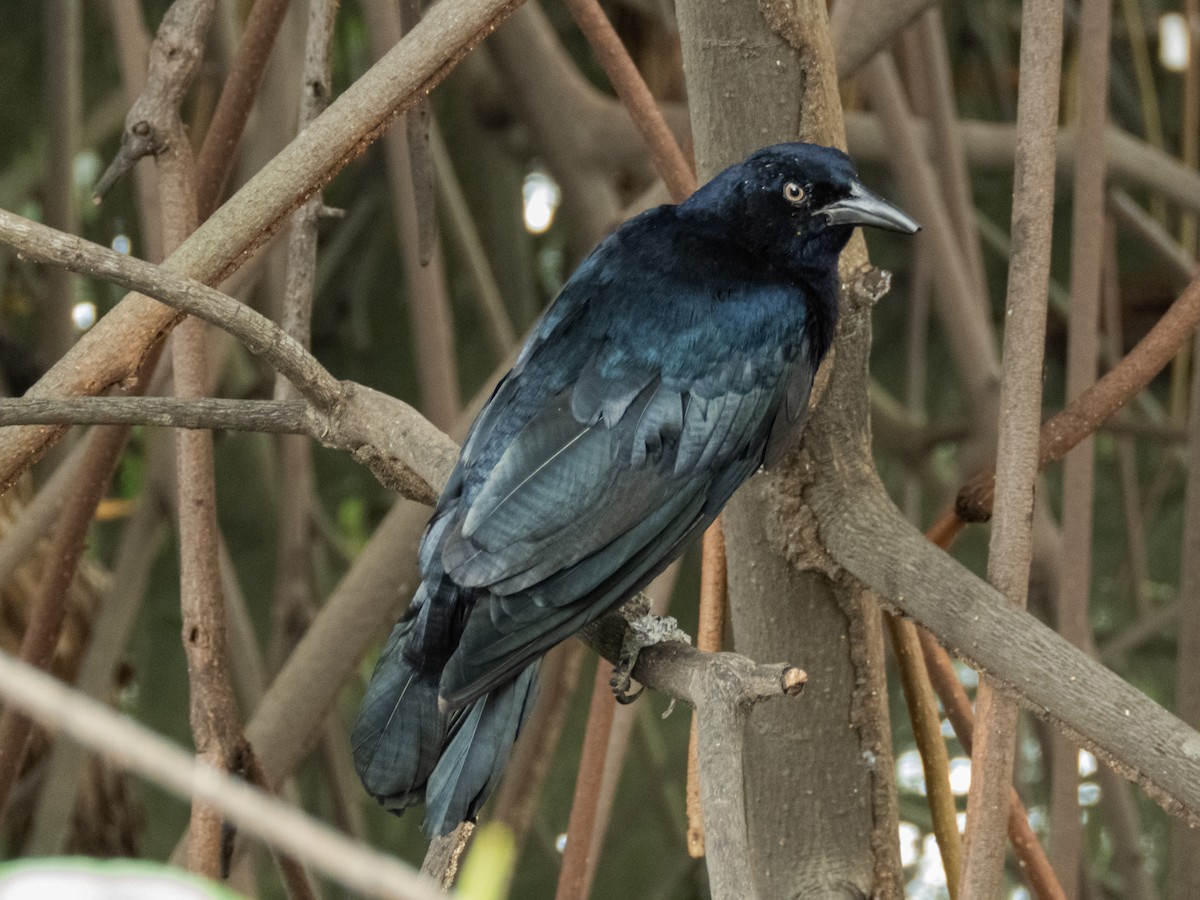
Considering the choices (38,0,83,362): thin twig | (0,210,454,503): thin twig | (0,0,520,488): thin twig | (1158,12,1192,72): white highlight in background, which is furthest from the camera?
(1158,12,1192,72): white highlight in background

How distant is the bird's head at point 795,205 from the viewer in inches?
65.3

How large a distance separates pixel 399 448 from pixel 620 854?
275 centimetres

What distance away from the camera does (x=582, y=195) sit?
10.4 ft

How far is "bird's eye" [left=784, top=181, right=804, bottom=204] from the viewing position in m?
1.76

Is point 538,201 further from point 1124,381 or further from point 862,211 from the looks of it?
point 1124,381

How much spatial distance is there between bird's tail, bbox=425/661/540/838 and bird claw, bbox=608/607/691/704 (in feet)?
0.34

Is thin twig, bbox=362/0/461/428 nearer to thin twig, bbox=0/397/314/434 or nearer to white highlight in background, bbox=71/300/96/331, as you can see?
thin twig, bbox=0/397/314/434

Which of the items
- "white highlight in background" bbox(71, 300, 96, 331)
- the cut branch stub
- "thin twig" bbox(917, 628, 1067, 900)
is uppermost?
"white highlight in background" bbox(71, 300, 96, 331)

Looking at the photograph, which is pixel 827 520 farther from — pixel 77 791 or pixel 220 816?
pixel 77 791

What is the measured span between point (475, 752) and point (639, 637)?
21 cm

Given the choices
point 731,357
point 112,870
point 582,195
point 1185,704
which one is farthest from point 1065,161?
point 112,870

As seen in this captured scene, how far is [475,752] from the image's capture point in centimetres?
145

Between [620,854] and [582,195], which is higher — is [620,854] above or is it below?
below

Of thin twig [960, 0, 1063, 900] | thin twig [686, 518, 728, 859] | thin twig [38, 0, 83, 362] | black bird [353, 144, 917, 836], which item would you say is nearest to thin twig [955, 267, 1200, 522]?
thin twig [960, 0, 1063, 900]
